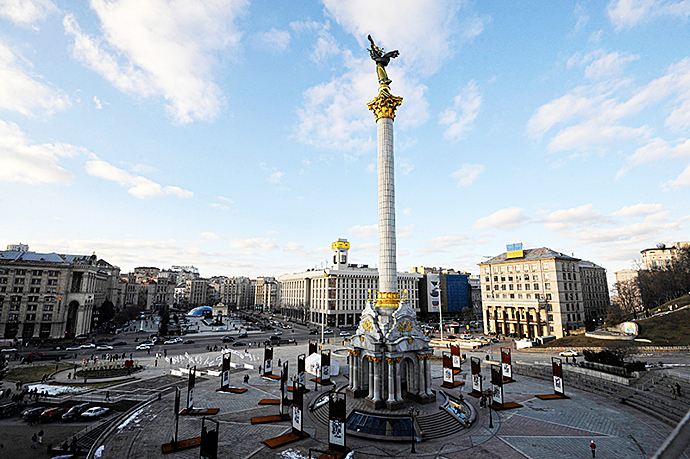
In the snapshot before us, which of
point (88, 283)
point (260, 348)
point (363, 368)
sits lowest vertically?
point (260, 348)

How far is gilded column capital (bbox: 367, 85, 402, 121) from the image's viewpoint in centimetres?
3722

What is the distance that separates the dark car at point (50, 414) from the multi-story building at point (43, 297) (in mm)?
65801

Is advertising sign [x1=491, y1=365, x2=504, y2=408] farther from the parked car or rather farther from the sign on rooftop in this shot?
the sign on rooftop

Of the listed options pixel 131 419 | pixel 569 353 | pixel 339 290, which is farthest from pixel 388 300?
pixel 339 290

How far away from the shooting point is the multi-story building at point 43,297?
7838cm

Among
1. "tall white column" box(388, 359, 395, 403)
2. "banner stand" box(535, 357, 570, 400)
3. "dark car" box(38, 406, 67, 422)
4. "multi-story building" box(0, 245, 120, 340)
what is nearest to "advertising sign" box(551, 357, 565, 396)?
"banner stand" box(535, 357, 570, 400)

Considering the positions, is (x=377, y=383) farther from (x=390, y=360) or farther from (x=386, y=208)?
(x=386, y=208)

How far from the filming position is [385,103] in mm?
37188

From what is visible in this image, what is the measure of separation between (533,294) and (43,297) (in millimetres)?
118182

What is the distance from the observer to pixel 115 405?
33688mm

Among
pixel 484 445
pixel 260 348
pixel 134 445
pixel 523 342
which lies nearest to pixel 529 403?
pixel 484 445

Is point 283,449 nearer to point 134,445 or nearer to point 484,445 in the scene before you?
point 134,445

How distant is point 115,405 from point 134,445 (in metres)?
13.1

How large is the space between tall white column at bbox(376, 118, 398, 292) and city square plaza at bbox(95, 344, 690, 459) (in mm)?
12162
